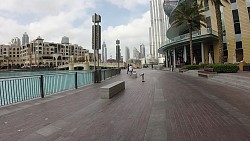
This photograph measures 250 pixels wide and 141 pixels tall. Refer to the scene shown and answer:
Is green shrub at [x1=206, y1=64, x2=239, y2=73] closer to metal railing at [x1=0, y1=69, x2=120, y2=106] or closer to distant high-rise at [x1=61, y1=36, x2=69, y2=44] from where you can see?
metal railing at [x1=0, y1=69, x2=120, y2=106]

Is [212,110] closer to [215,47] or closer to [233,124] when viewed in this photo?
[233,124]

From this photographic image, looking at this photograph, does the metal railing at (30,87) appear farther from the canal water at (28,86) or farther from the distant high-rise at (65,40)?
the distant high-rise at (65,40)

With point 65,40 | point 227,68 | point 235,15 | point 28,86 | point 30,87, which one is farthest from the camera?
point 65,40

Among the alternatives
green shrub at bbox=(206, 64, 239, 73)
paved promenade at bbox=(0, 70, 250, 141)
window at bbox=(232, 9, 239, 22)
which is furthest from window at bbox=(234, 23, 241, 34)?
paved promenade at bbox=(0, 70, 250, 141)

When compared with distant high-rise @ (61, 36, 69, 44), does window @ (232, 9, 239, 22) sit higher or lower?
lower

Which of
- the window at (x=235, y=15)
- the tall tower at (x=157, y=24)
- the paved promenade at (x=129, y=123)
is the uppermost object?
the tall tower at (x=157, y=24)

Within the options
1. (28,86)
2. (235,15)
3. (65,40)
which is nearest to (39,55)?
(65,40)

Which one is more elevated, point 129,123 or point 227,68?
point 227,68

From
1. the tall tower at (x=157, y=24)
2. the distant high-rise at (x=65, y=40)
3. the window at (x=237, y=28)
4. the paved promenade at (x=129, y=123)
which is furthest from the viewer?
the distant high-rise at (x=65, y=40)

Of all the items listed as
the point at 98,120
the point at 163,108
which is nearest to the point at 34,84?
the point at 98,120

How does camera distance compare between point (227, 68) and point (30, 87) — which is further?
point (227, 68)

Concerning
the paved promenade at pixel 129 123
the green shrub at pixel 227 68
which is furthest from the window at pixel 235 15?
the paved promenade at pixel 129 123

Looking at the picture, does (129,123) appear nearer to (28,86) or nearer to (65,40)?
(28,86)

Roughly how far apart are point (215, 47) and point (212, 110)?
1478 inches
